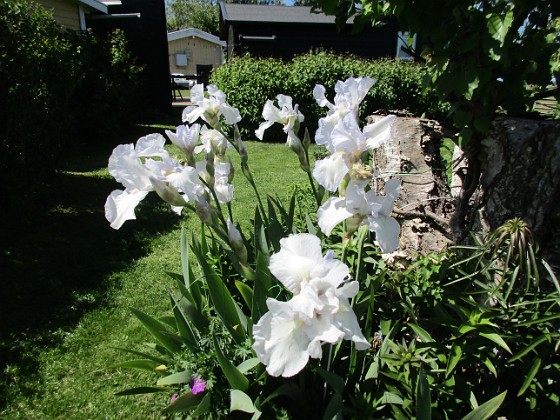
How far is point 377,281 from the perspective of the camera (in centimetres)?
168

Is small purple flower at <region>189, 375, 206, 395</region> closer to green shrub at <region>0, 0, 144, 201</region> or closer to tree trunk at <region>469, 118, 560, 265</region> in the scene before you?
tree trunk at <region>469, 118, 560, 265</region>

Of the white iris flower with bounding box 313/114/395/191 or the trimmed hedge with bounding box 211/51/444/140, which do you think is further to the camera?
the trimmed hedge with bounding box 211/51/444/140

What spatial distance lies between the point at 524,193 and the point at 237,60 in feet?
29.1

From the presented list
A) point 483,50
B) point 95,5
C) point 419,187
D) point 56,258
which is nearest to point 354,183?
point 483,50

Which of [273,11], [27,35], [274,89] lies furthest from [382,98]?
[273,11]

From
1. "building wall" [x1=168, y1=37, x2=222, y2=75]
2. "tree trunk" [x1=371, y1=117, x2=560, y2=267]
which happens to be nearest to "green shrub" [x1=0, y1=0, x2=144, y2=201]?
"tree trunk" [x1=371, y1=117, x2=560, y2=267]

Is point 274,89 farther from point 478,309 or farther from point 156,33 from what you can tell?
point 478,309

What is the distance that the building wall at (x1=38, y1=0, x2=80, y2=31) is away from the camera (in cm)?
924

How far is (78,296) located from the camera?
320cm

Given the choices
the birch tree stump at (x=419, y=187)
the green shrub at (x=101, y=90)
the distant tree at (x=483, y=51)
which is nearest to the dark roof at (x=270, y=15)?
the green shrub at (x=101, y=90)

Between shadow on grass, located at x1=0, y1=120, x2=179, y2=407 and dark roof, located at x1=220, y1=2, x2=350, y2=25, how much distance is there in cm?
1468

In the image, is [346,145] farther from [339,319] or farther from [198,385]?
[198,385]

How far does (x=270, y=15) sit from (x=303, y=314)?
67.5ft

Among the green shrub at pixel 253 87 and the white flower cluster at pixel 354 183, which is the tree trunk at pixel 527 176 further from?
the green shrub at pixel 253 87
